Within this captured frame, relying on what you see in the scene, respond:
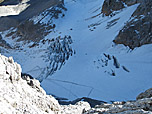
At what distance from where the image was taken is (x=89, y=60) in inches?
514

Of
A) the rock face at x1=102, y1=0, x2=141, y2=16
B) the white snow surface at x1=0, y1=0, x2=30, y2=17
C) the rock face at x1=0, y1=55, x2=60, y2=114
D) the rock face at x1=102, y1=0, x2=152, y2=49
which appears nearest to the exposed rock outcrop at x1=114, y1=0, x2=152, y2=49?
the rock face at x1=102, y1=0, x2=152, y2=49

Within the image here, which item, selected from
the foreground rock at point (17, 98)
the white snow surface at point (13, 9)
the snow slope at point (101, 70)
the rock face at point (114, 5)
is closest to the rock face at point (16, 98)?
the foreground rock at point (17, 98)

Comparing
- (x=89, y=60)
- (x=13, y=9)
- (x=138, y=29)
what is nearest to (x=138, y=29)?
(x=138, y=29)

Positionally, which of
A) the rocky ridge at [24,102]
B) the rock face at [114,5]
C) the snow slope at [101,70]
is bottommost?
the rocky ridge at [24,102]

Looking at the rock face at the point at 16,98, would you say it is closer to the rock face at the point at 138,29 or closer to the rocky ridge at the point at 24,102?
the rocky ridge at the point at 24,102

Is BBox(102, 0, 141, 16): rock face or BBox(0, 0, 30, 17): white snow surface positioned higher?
BBox(0, 0, 30, 17): white snow surface

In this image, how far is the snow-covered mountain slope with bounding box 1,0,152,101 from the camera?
10.4m

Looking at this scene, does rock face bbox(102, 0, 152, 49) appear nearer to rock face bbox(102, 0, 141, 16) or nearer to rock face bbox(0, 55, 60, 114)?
rock face bbox(102, 0, 141, 16)

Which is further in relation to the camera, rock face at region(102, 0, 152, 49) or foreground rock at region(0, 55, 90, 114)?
rock face at region(102, 0, 152, 49)

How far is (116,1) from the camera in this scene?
16.7 m

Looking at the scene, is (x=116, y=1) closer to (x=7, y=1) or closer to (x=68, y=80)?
(x=68, y=80)

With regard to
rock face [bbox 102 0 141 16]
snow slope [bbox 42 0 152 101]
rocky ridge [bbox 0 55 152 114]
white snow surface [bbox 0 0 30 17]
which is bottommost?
rocky ridge [bbox 0 55 152 114]

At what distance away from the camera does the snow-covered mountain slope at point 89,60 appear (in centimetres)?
1041

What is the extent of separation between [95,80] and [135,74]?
8.10ft
